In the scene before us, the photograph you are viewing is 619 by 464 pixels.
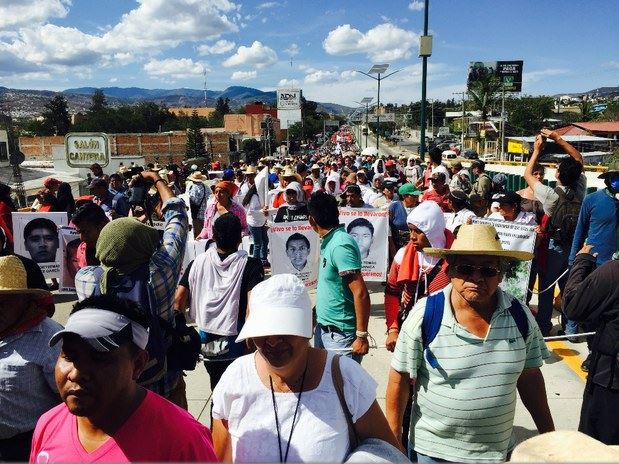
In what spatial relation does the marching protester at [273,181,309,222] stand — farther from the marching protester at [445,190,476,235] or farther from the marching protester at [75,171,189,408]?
the marching protester at [75,171,189,408]

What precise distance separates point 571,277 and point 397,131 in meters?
137

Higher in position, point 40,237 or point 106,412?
point 106,412

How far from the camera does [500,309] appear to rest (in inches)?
89.8

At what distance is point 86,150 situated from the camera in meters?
13.2

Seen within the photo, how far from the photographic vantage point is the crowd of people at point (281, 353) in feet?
5.56

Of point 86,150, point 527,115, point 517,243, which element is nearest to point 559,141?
point 517,243

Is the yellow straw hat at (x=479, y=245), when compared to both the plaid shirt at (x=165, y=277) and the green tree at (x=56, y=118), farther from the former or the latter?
the green tree at (x=56, y=118)

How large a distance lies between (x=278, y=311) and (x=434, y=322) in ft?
2.64

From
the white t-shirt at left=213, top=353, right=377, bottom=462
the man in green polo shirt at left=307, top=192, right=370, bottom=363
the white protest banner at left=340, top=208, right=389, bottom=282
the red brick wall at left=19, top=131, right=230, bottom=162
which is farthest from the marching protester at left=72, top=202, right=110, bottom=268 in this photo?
the red brick wall at left=19, top=131, right=230, bottom=162

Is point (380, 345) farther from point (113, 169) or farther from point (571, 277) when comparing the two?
point (113, 169)

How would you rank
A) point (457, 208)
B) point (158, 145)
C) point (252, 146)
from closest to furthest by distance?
point (457, 208) < point (252, 146) < point (158, 145)

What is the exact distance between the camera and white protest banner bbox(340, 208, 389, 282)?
6.60m

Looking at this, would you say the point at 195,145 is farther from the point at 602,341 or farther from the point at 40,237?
the point at 602,341

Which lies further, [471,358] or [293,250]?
[293,250]
